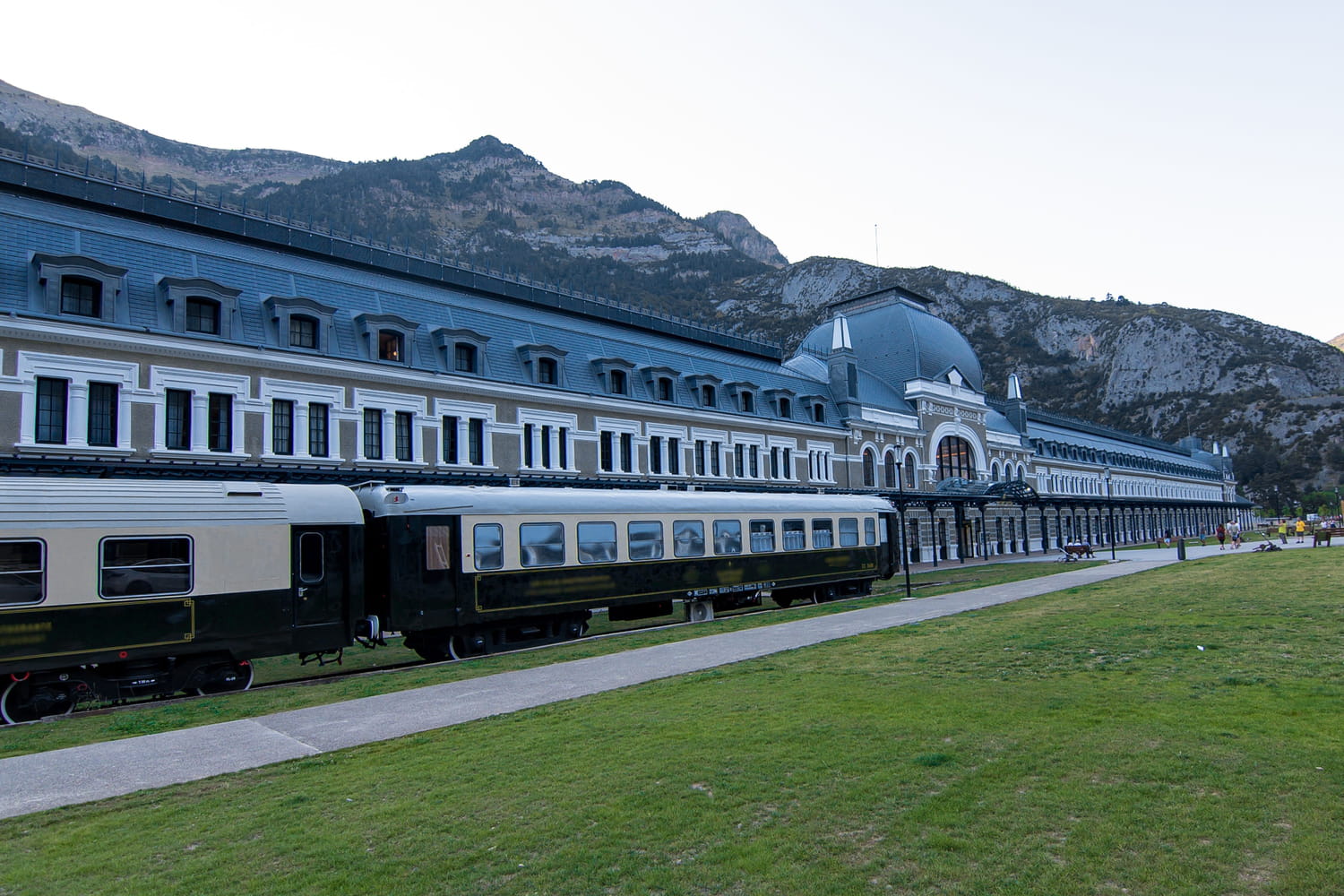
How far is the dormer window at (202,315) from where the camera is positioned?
27.7 m

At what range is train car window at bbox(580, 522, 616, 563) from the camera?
22312mm

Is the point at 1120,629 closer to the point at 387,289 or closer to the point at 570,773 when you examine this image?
the point at 570,773

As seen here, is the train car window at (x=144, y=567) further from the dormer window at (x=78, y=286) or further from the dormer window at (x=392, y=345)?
the dormer window at (x=392, y=345)

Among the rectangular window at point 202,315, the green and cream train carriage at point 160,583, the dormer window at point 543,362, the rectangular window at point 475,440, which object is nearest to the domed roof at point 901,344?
the dormer window at point 543,362

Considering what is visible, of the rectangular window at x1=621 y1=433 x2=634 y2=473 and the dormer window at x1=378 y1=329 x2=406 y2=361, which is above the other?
the dormer window at x1=378 y1=329 x2=406 y2=361

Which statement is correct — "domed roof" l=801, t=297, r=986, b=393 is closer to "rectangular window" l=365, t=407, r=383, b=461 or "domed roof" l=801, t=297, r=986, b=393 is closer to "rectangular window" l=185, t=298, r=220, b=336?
"rectangular window" l=365, t=407, r=383, b=461

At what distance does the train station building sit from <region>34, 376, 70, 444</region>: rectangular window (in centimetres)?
5

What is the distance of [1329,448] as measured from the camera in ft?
502

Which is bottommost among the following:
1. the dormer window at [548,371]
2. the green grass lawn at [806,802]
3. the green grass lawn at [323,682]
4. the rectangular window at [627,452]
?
the green grass lawn at [323,682]

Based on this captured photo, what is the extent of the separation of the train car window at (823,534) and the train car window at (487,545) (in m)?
13.7

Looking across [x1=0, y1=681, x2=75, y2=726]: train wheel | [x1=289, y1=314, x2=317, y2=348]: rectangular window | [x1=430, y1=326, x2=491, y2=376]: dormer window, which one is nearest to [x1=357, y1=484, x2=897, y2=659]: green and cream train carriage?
[x1=0, y1=681, x2=75, y2=726]: train wheel

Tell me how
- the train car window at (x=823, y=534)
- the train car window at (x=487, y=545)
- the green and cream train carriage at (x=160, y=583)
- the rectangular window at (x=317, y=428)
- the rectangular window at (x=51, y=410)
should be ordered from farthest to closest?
the train car window at (x=823, y=534) < the rectangular window at (x=317, y=428) < the rectangular window at (x=51, y=410) < the train car window at (x=487, y=545) < the green and cream train carriage at (x=160, y=583)

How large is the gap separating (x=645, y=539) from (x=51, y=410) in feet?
57.2

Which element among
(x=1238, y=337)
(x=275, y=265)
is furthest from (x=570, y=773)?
(x=1238, y=337)
